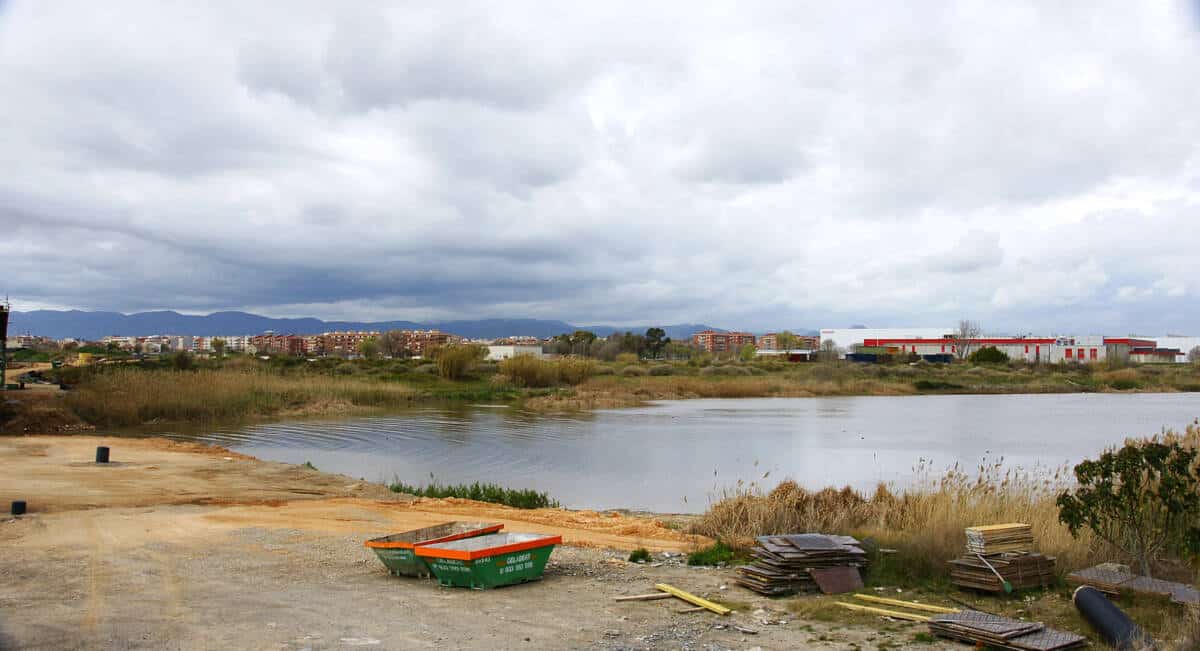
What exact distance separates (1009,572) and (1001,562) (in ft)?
0.41

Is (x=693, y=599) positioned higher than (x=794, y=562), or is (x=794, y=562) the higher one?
(x=794, y=562)

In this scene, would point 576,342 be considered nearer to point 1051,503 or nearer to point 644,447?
point 644,447

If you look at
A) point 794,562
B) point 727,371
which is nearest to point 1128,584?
point 794,562

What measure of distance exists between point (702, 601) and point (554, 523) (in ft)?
20.9

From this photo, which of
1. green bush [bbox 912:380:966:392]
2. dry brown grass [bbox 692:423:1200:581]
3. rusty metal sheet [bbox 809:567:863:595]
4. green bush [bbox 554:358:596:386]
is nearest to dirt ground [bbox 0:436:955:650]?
rusty metal sheet [bbox 809:567:863:595]

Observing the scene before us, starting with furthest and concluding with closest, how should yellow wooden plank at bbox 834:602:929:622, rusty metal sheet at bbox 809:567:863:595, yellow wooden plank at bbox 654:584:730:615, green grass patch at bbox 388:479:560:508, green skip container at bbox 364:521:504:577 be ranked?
green grass patch at bbox 388:479:560:508 → green skip container at bbox 364:521:504:577 → rusty metal sheet at bbox 809:567:863:595 → yellow wooden plank at bbox 654:584:730:615 → yellow wooden plank at bbox 834:602:929:622

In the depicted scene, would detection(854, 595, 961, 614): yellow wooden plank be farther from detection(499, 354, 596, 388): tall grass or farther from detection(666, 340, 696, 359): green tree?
detection(666, 340, 696, 359): green tree

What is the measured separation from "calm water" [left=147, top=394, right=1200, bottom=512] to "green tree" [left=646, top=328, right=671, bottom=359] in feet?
284

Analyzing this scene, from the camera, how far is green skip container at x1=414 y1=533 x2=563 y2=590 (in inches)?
384

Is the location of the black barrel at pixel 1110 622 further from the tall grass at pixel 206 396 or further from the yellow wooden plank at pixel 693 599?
the tall grass at pixel 206 396

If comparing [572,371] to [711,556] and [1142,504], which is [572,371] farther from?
[1142,504]

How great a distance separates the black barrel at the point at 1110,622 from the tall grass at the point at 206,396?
3532 cm

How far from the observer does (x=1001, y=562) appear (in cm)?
934

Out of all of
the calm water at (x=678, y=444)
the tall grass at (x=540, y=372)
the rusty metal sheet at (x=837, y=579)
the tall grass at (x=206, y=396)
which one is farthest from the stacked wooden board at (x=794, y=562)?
the tall grass at (x=540, y=372)
